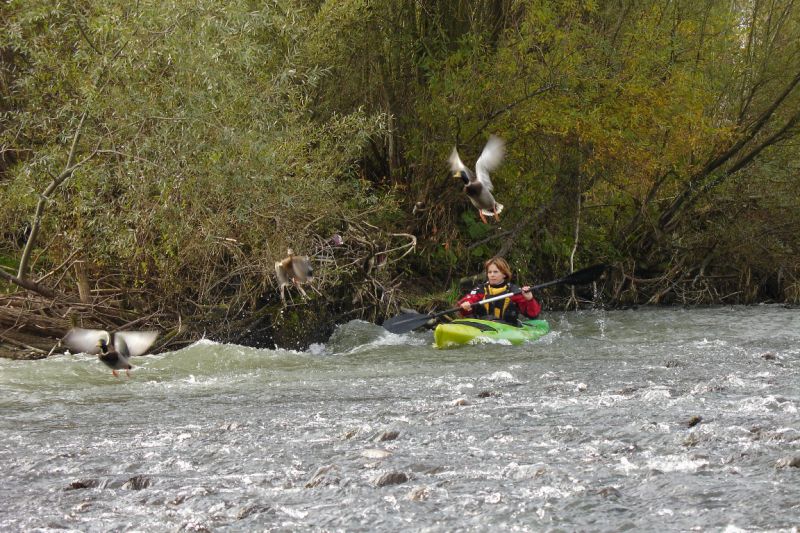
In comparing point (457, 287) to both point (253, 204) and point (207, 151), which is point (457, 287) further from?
point (207, 151)

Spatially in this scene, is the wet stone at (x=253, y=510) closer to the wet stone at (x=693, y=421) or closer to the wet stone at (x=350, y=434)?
the wet stone at (x=350, y=434)

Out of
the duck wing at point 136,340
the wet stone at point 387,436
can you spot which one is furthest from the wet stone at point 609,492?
the duck wing at point 136,340

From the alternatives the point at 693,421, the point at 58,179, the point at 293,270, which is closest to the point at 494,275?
the point at 293,270

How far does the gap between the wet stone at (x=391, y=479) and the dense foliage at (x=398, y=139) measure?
5050 mm

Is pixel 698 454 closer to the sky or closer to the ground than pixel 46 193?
closer to the ground

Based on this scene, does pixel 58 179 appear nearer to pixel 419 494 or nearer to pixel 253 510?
pixel 253 510

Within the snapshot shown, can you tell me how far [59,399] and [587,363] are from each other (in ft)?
14.0

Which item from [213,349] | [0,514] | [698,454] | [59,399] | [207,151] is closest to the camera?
[0,514]

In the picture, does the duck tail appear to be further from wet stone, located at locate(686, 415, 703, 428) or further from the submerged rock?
the submerged rock

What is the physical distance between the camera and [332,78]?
40.5 feet

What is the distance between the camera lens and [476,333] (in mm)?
9812

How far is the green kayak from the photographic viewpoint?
9.76m

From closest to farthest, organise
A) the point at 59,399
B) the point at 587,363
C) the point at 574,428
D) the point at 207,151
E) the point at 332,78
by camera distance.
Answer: the point at 574,428
the point at 59,399
the point at 587,363
the point at 207,151
the point at 332,78

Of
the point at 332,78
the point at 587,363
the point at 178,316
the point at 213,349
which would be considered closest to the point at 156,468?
the point at 587,363
